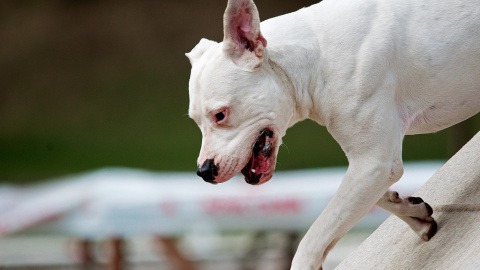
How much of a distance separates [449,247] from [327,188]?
6.98 m

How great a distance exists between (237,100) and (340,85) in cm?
59

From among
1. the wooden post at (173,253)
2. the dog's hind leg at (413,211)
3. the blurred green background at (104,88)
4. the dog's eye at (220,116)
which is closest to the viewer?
the dog's eye at (220,116)

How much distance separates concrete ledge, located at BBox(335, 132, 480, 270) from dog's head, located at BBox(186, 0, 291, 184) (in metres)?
1.33

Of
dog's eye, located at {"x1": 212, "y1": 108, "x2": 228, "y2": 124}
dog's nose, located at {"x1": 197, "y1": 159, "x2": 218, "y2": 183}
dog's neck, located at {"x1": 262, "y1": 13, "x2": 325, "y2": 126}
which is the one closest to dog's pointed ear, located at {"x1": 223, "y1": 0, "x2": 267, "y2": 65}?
dog's neck, located at {"x1": 262, "y1": 13, "x2": 325, "y2": 126}

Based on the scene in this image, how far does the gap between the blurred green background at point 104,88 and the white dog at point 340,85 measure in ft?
45.7

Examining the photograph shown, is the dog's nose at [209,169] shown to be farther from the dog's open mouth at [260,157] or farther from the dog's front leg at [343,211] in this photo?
the dog's front leg at [343,211]

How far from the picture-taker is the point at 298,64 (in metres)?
4.46

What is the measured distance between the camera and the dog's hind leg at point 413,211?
5.01 metres

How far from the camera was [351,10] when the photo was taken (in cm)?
455

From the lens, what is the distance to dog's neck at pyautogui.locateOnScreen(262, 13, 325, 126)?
445 cm

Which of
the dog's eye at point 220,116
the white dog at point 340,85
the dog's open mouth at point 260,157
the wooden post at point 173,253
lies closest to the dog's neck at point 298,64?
the white dog at point 340,85

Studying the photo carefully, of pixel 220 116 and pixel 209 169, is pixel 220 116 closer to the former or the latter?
pixel 220 116

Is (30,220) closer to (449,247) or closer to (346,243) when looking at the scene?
(346,243)

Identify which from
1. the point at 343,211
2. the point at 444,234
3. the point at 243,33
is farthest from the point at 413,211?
the point at 243,33
